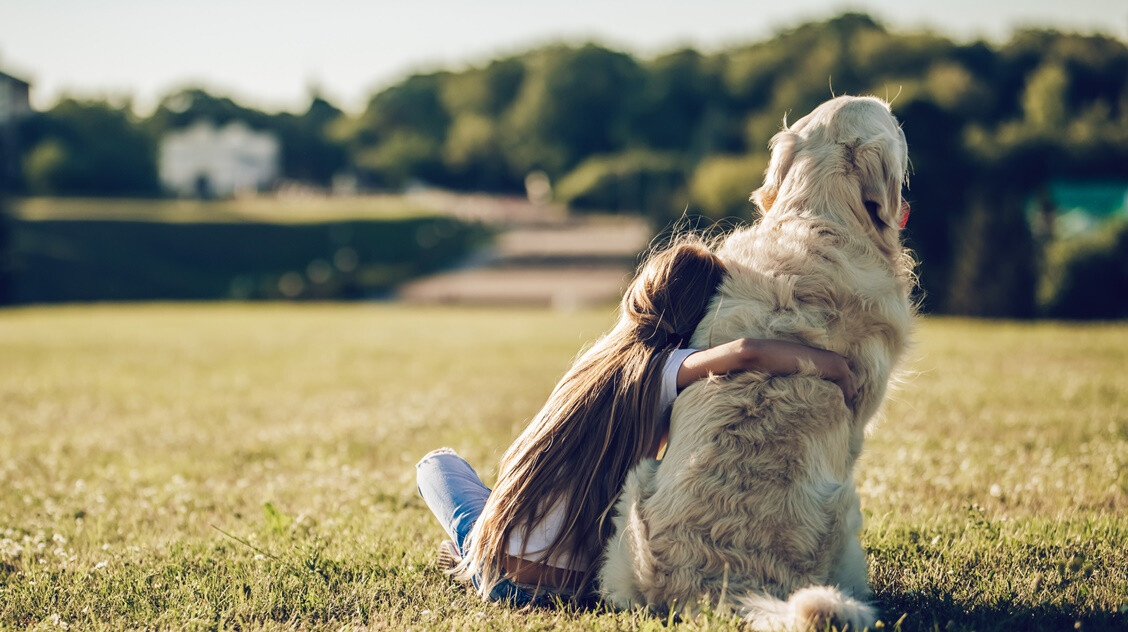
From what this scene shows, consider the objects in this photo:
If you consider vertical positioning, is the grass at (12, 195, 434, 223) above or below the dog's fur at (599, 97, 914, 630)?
above

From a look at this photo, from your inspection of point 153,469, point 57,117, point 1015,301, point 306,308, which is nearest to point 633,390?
point 153,469

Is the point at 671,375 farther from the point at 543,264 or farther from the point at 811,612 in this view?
the point at 543,264

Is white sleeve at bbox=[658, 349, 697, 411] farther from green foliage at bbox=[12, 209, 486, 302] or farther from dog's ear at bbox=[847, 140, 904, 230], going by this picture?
green foliage at bbox=[12, 209, 486, 302]

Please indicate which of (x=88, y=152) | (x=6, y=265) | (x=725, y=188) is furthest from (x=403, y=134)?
(x=6, y=265)

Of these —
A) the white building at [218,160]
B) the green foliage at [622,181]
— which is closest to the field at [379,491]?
the green foliage at [622,181]

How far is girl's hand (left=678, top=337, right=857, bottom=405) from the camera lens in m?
3.08

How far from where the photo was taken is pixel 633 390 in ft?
10.8

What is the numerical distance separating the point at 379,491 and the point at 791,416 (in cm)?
343

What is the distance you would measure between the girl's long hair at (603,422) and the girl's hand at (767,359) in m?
0.21

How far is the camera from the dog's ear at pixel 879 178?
3.40 meters

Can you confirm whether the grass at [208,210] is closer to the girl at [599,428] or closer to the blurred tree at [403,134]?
the blurred tree at [403,134]

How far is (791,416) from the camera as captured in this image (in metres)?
3.09

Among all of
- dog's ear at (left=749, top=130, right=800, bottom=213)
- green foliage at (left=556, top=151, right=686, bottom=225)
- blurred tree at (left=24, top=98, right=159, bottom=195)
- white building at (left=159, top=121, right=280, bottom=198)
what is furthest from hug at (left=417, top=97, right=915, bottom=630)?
white building at (left=159, top=121, right=280, bottom=198)

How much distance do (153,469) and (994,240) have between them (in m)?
22.4
